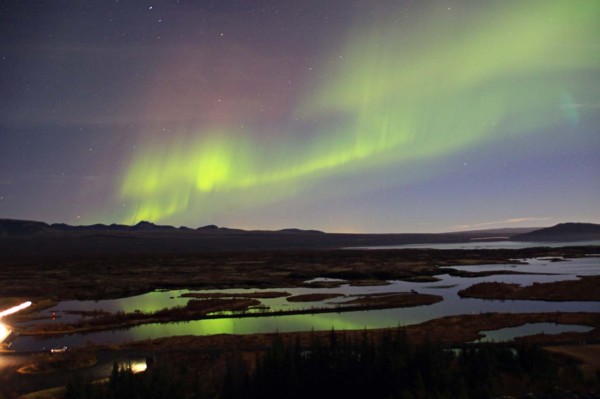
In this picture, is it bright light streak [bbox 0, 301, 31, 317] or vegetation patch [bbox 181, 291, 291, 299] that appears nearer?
bright light streak [bbox 0, 301, 31, 317]

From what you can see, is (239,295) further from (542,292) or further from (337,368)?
(337,368)

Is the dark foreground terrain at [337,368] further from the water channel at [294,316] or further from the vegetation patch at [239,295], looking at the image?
the vegetation patch at [239,295]

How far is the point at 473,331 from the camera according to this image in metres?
29.7

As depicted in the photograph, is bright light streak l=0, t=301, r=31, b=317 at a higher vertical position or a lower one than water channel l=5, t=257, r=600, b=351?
higher

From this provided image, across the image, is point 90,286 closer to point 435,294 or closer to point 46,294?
point 46,294

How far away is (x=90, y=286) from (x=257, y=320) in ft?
108

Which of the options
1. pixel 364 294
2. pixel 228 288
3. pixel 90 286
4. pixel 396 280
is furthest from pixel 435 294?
pixel 90 286

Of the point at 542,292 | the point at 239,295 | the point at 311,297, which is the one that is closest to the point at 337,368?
the point at 311,297

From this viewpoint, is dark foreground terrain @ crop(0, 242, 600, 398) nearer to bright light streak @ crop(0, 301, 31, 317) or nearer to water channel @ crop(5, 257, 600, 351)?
water channel @ crop(5, 257, 600, 351)

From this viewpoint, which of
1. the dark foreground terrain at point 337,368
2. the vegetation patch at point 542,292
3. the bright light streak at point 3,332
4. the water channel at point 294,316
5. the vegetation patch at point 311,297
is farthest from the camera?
the vegetation patch at point 311,297

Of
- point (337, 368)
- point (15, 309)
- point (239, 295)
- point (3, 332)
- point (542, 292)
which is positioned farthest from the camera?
point (239, 295)

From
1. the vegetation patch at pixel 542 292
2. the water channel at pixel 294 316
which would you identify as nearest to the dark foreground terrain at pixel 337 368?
the water channel at pixel 294 316

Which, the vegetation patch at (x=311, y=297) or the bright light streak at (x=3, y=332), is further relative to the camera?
the vegetation patch at (x=311, y=297)

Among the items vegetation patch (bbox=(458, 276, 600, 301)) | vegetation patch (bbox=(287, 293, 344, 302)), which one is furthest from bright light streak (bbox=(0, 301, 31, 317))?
vegetation patch (bbox=(458, 276, 600, 301))
